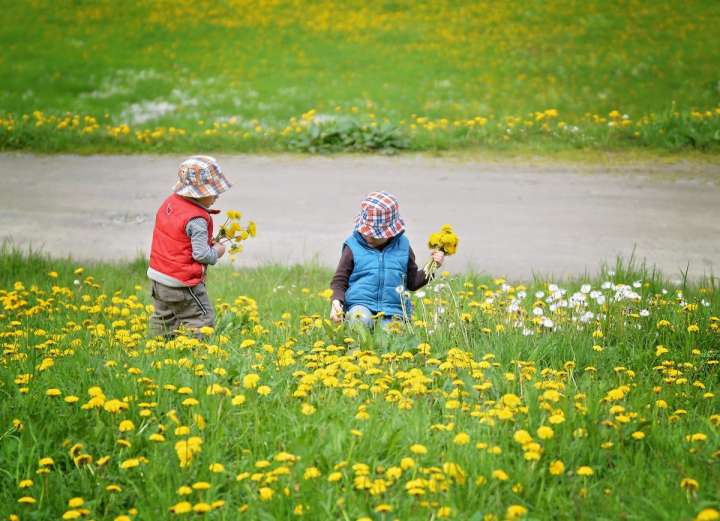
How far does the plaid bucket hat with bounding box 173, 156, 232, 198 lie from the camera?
16.9ft

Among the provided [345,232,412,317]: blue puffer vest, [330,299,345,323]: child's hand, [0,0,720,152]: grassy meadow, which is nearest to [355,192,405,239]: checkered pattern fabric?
[345,232,412,317]: blue puffer vest

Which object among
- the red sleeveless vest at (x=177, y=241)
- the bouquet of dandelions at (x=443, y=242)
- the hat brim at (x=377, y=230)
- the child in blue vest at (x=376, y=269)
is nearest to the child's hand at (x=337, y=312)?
the child in blue vest at (x=376, y=269)

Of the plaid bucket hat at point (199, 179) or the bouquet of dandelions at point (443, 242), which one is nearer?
the bouquet of dandelions at point (443, 242)

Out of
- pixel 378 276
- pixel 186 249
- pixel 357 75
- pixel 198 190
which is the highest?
pixel 357 75

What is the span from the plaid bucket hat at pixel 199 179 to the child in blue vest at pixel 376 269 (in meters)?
0.91

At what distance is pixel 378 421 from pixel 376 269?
2.02 m

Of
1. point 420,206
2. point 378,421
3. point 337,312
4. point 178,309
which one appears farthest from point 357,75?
point 378,421

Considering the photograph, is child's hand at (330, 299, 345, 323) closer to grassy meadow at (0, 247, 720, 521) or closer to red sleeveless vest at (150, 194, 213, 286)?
grassy meadow at (0, 247, 720, 521)

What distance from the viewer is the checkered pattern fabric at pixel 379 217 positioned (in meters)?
5.20

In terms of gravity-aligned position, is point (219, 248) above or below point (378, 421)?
above

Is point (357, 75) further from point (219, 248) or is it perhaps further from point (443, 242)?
point (443, 242)

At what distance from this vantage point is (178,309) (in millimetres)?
5402

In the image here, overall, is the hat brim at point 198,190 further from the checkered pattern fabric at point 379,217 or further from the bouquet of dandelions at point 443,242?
the bouquet of dandelions at point 443,242

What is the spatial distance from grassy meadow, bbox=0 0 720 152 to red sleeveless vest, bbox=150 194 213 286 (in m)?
6.30
